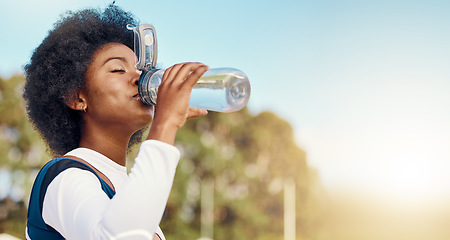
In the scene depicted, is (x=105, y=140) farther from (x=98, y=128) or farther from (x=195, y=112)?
(x=195, y=112)

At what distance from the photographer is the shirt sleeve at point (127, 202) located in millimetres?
908

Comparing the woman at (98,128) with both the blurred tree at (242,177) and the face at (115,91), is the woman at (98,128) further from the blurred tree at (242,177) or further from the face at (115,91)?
the blurred tree at (242,177)

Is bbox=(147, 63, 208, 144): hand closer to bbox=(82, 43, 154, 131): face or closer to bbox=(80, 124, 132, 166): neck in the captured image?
bbox=(82, 43, 154, 131): face

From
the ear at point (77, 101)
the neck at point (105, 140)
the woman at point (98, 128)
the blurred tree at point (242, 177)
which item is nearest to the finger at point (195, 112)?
the woman at point (98, 128)

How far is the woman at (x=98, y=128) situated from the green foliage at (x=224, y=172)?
1181cm

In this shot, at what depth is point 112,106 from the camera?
125cm

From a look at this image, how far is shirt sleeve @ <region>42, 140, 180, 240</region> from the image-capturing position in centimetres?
91

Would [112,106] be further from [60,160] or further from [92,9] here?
[92,9]

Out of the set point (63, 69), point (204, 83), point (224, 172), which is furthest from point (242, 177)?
point (204, 83)

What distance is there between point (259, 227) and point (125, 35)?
1802 centimetres

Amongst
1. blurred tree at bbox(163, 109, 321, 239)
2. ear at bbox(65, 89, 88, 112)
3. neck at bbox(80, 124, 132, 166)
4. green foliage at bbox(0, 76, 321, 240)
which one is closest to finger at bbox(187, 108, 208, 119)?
neck at bbox(80, 124, 132, 166)

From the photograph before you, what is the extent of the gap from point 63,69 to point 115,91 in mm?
266

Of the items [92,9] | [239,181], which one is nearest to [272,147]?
[239,181]

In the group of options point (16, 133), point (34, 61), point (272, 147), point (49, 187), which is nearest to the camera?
point (49, 187)
